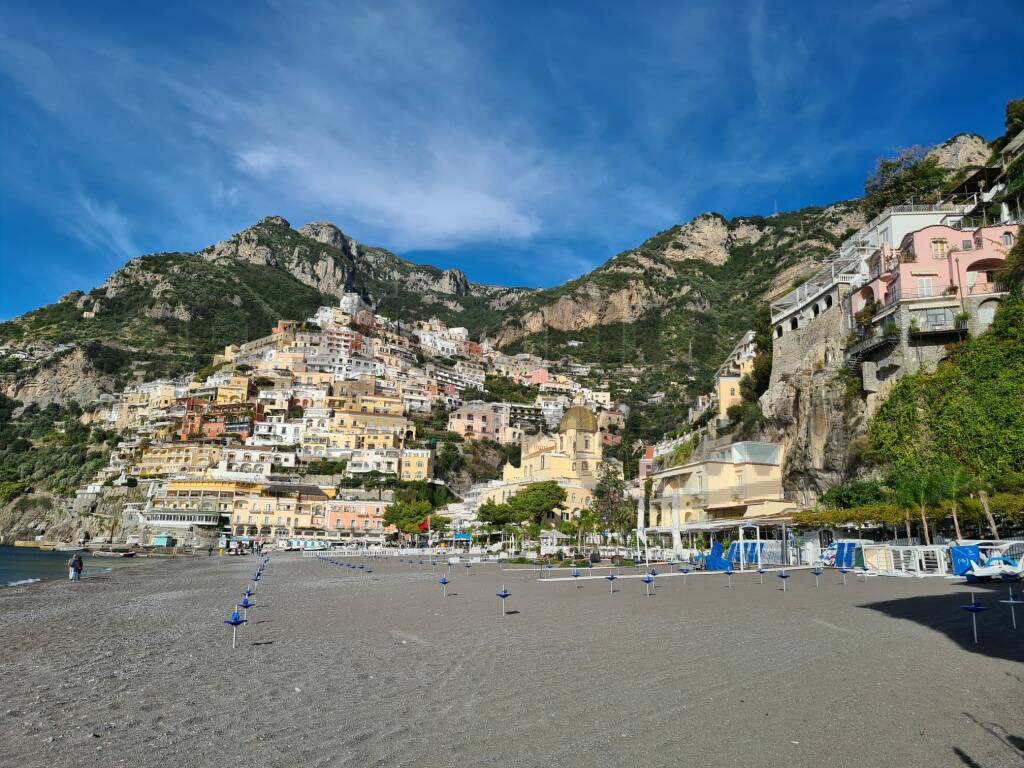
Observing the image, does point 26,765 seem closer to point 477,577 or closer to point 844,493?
point 477,577

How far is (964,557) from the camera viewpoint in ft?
73.8

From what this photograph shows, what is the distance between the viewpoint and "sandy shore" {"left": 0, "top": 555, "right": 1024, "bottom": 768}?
245 inches

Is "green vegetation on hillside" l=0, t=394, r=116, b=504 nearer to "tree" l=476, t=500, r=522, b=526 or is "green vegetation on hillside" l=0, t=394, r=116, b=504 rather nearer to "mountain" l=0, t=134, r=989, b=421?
"mountain" l=0, t=134, r=989, b=421

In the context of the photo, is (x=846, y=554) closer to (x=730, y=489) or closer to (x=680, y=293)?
(x=730, y=489)

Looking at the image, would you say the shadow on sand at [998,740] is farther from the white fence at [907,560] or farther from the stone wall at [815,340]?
the stone wall at [815,340]

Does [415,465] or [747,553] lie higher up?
[415,465]

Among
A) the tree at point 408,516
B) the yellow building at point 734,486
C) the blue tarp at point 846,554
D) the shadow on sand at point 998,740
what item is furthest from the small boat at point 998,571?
the tree at point 408,516

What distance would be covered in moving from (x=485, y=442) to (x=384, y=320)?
70.1 m

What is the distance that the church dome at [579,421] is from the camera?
212 feet

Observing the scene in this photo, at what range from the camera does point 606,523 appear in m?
50.8

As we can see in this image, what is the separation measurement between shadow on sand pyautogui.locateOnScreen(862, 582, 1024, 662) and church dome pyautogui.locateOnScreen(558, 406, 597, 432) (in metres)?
45.4

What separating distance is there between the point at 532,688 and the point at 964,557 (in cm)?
2028

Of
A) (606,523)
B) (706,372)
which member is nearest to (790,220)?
(706,372)

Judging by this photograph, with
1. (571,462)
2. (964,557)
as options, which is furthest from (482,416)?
(964,557)
